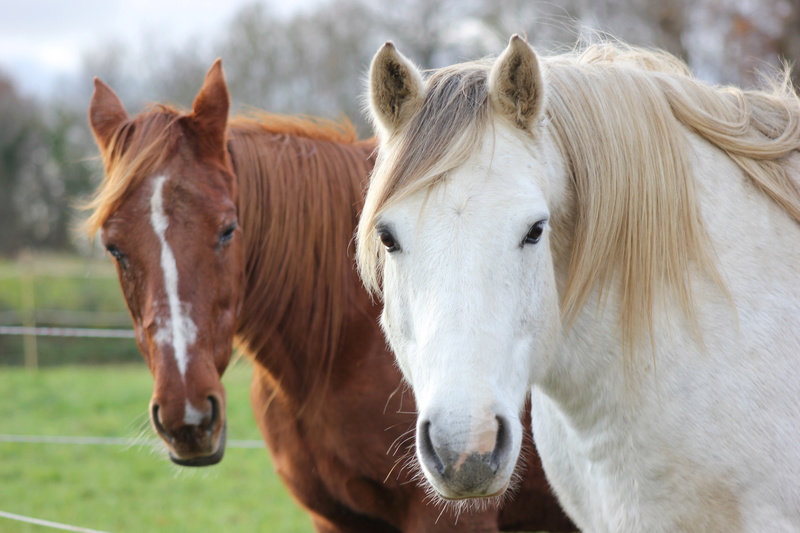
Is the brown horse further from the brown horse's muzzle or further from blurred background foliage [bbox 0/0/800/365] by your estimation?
blurred background foliage [bbox 0/0/800/365]

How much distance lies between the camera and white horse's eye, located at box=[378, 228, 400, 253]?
1.84 meters

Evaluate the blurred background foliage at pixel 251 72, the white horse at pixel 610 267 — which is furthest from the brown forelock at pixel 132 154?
the blurred background foliage at pixel 251 72

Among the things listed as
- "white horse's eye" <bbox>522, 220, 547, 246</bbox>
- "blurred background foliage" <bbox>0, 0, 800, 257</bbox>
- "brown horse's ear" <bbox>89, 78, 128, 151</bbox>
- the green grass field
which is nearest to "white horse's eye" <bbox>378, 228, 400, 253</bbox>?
"white horse's eye" <bbox>522, 220, 547, 246</bbox>

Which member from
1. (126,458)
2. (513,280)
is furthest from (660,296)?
(126,458)

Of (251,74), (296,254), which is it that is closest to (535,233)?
(296,254)

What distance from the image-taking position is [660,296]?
192 cm

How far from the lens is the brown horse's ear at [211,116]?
2.81 meters

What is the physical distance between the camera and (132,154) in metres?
2.70

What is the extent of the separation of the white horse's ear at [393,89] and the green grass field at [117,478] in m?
2.17

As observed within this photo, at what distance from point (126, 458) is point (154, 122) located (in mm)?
5497

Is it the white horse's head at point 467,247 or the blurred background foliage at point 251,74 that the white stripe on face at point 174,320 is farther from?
the blurred background foliage at point 251,74

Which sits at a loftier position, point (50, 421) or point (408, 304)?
point (408, 304)

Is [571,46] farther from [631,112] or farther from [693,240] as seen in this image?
[693,240]

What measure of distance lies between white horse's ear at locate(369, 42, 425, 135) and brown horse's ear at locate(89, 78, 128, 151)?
4.67ft
